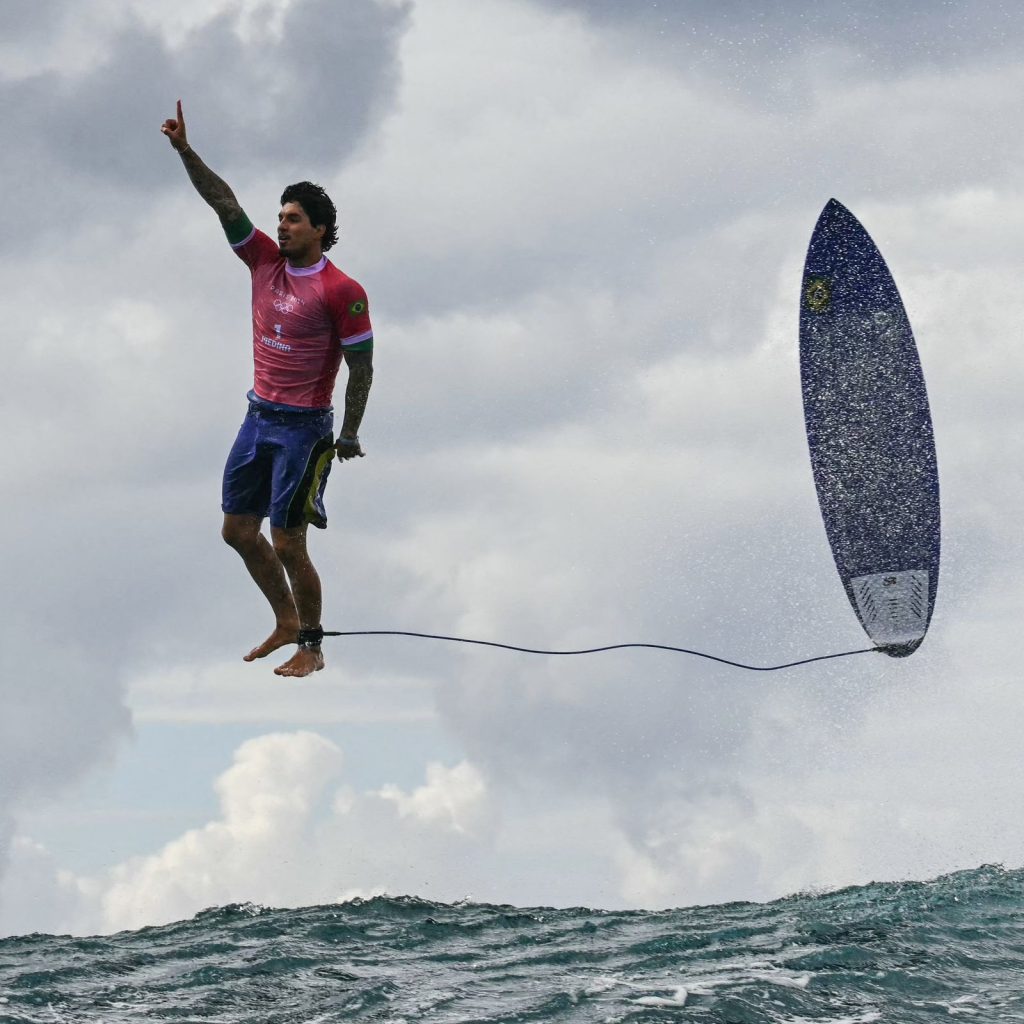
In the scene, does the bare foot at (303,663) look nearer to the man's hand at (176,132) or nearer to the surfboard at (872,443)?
the man's hand at (176,132)

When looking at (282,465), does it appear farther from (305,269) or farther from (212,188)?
(212,188)

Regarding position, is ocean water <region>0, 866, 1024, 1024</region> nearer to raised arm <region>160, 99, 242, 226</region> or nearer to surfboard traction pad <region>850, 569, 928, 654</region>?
surfboard traction pad <region>850, 569, 928, 654</region>

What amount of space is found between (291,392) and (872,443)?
8.84 m

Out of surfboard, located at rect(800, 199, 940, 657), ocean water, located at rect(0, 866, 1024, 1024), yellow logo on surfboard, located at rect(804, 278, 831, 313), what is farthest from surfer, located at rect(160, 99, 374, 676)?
yellow logo on surfboard, located at rect(804, 278, 831, 313)

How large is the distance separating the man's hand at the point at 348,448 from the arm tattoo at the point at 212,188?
2.30 m

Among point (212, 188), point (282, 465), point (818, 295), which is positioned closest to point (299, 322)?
point (282, 465)

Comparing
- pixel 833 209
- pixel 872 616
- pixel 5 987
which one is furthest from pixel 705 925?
pixel 833 209

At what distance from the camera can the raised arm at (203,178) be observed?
12773 mm

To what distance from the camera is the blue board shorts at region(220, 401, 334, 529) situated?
13344 mm

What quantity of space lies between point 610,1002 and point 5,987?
19.3 feet

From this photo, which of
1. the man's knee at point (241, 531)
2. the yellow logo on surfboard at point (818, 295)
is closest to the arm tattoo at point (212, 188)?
the man's knee at point (241, 531)

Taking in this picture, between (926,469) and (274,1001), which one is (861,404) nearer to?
(926,469)

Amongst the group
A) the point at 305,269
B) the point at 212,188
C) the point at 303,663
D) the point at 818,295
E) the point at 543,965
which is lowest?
the point at 543,965

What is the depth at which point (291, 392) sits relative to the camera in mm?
13234
